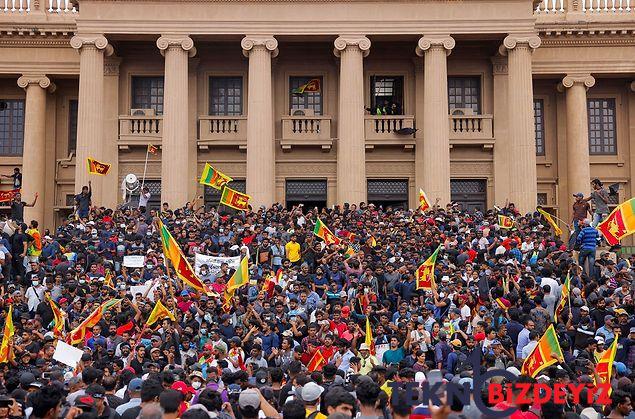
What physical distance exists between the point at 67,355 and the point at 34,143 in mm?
25149

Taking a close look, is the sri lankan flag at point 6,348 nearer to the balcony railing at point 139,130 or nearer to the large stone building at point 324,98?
the large stone building at point 324,98

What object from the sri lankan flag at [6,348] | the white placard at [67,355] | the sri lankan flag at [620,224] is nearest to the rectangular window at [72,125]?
the sri lankan flag at [6,348]

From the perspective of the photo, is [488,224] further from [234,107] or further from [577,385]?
[577,385]

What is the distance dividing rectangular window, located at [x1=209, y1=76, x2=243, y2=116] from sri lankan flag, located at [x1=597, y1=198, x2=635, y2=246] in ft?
64.6

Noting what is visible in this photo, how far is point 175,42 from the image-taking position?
36094mm

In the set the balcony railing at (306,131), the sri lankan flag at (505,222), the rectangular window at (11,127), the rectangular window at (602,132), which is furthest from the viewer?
the rectangular window at (602,132)

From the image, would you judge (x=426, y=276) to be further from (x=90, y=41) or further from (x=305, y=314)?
(x=90, y=41)

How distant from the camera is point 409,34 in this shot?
36.5m

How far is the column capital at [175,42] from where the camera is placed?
3603cm

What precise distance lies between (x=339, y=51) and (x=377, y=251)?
1299 centimetres

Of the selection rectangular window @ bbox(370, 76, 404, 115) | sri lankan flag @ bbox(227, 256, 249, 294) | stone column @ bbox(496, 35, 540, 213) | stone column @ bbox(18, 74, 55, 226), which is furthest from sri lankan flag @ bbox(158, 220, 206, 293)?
stone column @ bbox(18, 74, 55, 226)

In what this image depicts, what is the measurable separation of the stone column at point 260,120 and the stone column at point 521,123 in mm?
8974

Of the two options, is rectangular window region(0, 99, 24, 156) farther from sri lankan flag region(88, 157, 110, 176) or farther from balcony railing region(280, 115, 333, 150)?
balcony railing region(280, 115, 333, 150)

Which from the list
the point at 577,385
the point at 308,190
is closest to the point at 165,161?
the point at 308,190
